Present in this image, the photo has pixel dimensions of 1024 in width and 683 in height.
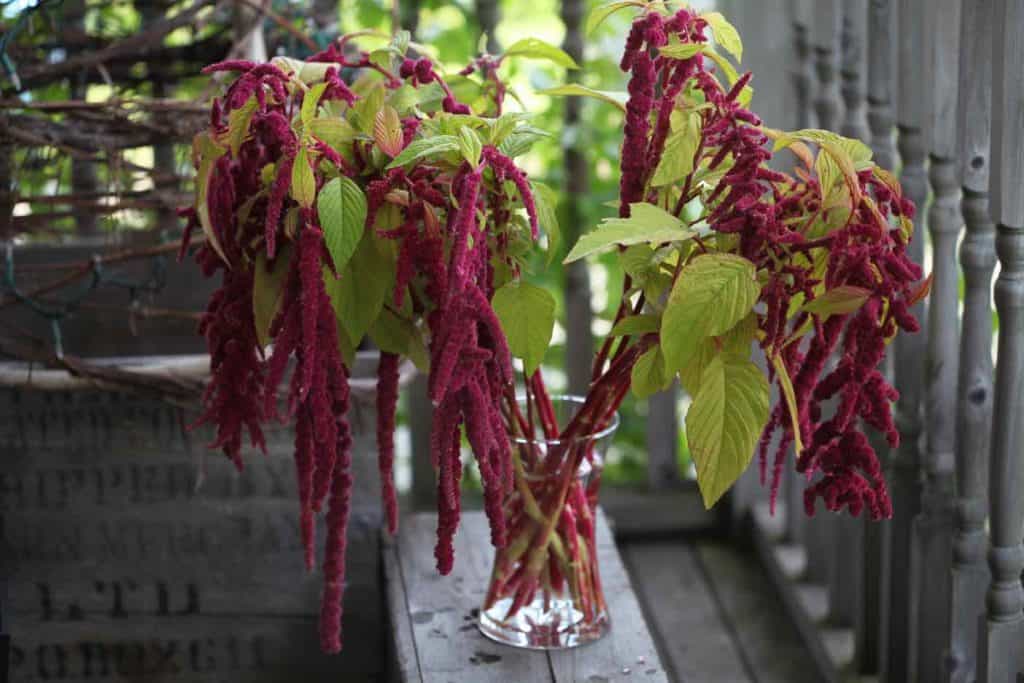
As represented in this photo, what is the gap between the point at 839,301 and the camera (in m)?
1.06

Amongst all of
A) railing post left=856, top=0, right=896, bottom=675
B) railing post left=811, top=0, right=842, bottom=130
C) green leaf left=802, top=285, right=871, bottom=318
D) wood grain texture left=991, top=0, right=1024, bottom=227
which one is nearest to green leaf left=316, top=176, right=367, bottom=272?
green leaf left=802, top=285, right=871, bottom=318

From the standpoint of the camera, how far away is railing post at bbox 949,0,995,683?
52.0 inches

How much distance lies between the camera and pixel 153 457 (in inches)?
64.3

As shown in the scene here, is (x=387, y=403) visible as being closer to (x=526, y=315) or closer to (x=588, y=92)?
(x=526, y=315)

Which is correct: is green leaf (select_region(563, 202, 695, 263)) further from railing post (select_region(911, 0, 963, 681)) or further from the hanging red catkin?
railing post (select_region(911, 0, 963, 681))

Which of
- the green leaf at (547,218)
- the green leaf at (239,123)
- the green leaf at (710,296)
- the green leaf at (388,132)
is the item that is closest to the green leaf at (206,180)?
the green leaf at (239,123)

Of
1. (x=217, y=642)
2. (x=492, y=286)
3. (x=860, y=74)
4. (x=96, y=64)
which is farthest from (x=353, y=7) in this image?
(x=492, y=286)

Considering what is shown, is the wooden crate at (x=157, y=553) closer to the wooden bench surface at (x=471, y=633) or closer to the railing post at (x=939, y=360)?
the wooden bench surface at (x=471, y=633)

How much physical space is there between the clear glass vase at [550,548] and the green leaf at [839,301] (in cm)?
30

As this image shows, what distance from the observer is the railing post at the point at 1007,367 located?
1.25 meters

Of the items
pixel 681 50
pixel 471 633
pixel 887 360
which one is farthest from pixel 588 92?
pixel 887 360

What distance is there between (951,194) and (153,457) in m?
0.94

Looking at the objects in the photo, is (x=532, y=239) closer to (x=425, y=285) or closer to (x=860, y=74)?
(x=425, y=285)

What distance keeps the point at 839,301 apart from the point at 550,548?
16.5 inches
